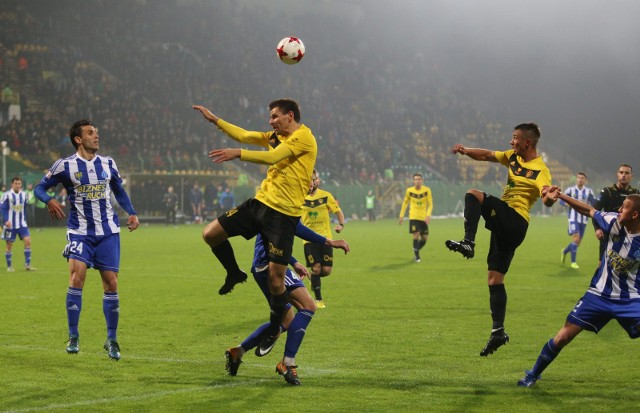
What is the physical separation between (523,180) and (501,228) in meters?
0.58

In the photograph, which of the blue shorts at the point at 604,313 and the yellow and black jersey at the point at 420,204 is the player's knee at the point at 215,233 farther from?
the yellow and black jersey at the point at 420,204

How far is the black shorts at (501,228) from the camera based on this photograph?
9.70m

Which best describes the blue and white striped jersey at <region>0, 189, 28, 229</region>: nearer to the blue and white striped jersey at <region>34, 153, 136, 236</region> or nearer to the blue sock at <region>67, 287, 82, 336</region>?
the blue and white striped jersey at <region>34, 153, 136, 236</region>

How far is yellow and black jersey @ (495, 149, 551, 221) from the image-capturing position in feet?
32.1

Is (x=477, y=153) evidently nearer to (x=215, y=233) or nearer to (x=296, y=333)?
(x=296, y=333)

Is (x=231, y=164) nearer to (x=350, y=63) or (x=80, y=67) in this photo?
(x=80, y=67)

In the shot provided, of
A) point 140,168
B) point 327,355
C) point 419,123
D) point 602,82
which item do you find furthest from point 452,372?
point 602,82

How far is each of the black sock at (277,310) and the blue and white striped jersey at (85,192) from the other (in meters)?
2.11

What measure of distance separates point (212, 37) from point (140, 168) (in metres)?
17.7

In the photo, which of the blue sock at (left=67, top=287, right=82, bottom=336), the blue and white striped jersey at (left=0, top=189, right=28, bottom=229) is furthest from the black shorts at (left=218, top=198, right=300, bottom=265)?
the blue and white striped jersey at (left=0, top=189, right=28, bottom=229)

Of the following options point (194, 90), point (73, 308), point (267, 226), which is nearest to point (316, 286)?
point (73, 308)

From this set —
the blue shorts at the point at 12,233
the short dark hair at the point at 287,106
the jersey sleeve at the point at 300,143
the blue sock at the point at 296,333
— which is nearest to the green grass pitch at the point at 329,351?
the blue sock at the point at 296,333

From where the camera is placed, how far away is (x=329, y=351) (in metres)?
9.99

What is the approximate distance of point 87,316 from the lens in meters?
12.9
